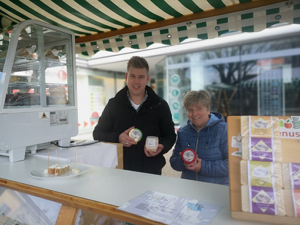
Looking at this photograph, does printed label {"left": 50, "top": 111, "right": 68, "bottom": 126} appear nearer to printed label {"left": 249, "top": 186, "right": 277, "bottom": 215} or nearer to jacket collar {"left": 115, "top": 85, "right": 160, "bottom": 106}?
jacket collar {"left": 115, "top": 85, "right": 160, "bottom": 106}

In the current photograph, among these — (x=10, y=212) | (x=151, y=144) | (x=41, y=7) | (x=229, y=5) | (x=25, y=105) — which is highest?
(x=41, y=7)

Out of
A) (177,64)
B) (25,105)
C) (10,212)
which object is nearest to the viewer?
(10,212)

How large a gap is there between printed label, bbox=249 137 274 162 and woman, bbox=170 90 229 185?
108 cm

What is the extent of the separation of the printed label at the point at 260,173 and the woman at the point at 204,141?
1080 mm

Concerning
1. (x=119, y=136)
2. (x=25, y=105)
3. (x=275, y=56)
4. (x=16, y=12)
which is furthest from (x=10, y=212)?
(x=275, y=56)

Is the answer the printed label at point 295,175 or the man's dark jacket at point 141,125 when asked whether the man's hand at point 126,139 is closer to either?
the man's dark jacket at point 141,125

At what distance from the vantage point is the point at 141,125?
8.13 ft

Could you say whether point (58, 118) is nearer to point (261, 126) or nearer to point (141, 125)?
point (141, 125)

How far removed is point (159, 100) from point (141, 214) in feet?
5.61

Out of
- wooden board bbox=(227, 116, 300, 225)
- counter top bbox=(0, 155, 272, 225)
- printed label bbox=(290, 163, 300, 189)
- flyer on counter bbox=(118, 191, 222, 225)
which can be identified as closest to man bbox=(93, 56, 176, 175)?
counter top bbox=(0, 155, 272, 225)

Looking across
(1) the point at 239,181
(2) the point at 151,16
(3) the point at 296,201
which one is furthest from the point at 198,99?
(3) the point at 296,201

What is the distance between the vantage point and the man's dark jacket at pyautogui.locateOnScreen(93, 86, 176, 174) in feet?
8.09

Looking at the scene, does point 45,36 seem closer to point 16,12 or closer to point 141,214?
point 16,12

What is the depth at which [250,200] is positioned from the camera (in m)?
0.93
